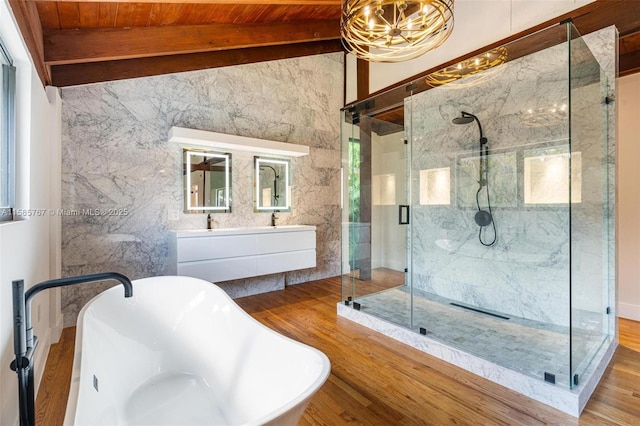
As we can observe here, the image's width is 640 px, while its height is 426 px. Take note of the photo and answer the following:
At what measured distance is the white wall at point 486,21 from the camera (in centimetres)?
271

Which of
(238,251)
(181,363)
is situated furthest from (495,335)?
(238,251)

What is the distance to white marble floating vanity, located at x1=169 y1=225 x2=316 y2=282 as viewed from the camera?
318 cm

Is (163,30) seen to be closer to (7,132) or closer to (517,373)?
(7,132)

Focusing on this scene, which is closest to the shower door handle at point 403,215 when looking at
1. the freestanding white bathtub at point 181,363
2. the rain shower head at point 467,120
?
the rain shower head at point 467,120

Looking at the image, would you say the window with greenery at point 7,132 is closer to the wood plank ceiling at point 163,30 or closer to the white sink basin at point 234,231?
the wood plank ceiling at point 163,30

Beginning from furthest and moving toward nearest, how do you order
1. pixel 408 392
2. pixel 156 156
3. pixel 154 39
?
pixel 156 156
pixel 154 39
pixel 408 392

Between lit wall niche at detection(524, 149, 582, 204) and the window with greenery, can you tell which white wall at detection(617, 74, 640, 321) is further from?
the window with greenery

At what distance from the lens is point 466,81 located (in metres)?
3.34

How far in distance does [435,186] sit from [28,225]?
12.1 feet

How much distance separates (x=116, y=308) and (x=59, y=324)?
4.47 ft

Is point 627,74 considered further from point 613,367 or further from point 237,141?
point 237,141

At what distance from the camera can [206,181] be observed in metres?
3.70

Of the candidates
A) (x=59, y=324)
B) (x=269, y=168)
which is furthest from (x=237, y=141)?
(x=59, y=324)

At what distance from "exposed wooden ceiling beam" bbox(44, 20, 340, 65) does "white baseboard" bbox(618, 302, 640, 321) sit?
4.60 metres
